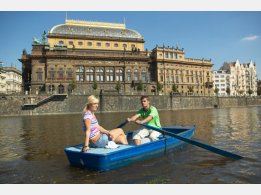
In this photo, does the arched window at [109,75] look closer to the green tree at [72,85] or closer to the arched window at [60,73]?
the green tree at [72,85]

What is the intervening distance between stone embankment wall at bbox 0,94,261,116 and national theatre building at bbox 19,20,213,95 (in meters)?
5.26

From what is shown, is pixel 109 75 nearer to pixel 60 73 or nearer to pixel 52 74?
pixel 60 73

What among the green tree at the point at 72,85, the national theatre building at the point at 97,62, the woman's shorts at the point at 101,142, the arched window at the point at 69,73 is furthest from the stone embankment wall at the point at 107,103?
the woman's shorts at the point at 101,142

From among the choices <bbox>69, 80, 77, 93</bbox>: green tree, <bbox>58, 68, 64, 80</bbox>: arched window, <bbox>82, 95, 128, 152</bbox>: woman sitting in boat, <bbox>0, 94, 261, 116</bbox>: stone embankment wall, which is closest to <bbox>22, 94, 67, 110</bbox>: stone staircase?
<bbox>0, 94, 261, 116</bbox>: stone embankment wall

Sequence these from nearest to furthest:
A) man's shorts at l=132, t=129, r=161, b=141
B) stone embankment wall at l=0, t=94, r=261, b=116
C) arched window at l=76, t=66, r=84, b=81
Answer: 1. man's shorts at l=132, t=129, r=161, b=141
2. stone embankment wall at l=0, t=94, r=261, b=116
3. arched window at l=76, t=66, r=84, b=81

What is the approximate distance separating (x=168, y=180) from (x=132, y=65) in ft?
237

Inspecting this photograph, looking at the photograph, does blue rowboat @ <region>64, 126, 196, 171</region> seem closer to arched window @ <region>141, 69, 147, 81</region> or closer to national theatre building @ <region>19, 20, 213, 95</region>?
national theatre building @ <region>19, 20, 213, 95</region>

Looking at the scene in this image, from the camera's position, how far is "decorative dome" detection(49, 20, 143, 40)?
77.9 meters

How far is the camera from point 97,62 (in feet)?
248

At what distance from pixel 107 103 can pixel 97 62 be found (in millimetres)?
17118

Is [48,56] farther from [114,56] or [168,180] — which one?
[168,180]

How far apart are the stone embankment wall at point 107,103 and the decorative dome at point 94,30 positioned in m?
25.6

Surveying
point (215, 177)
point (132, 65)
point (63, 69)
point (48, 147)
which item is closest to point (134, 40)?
point (132, 65)

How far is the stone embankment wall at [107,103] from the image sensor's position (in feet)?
182
